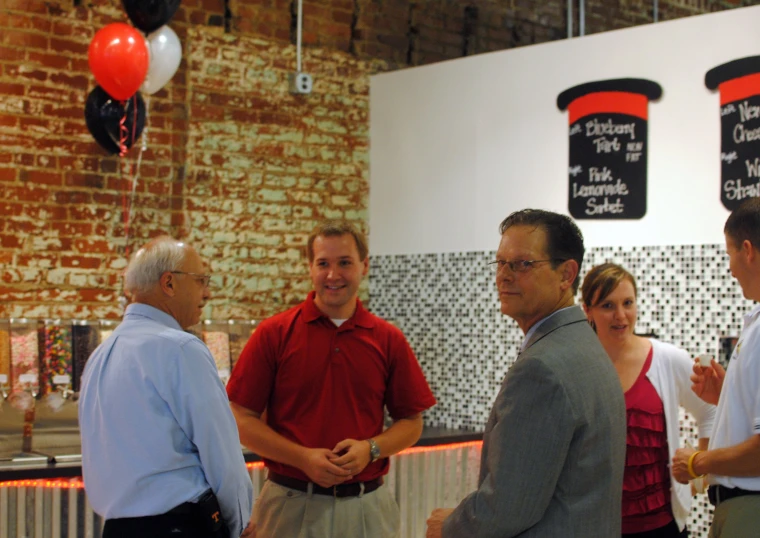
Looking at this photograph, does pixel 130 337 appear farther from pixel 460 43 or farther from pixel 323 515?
pixel 460 43

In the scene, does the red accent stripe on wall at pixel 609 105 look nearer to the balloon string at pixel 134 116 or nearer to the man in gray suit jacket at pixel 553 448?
the balloon string at pixel 134 116

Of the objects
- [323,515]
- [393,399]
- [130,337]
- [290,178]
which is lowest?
[323,515]

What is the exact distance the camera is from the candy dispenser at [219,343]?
466cm

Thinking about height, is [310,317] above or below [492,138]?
below

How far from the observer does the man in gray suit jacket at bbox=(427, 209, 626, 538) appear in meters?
1.99

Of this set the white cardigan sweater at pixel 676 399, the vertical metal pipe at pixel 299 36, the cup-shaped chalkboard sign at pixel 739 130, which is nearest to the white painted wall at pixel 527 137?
the cup-shaped chalkboard sign at pixel 739 130

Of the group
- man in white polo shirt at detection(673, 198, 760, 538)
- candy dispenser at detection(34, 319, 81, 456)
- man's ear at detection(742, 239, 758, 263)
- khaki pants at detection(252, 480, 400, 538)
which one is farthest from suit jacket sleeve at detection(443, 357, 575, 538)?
candy dispenser at detection(34, 319, 81, 456)

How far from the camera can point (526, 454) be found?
78.2 inches

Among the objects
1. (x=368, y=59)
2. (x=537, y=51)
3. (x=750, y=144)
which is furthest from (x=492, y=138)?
(x=750, y=144)

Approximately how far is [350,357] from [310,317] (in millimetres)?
196

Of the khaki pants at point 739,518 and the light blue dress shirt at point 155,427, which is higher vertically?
the light blue dress shirt at point 155,427

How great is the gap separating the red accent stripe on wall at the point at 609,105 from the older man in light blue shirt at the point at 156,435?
2.83 metres

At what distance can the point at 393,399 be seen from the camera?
11.1ft

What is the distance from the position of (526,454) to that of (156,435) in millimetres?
1041
